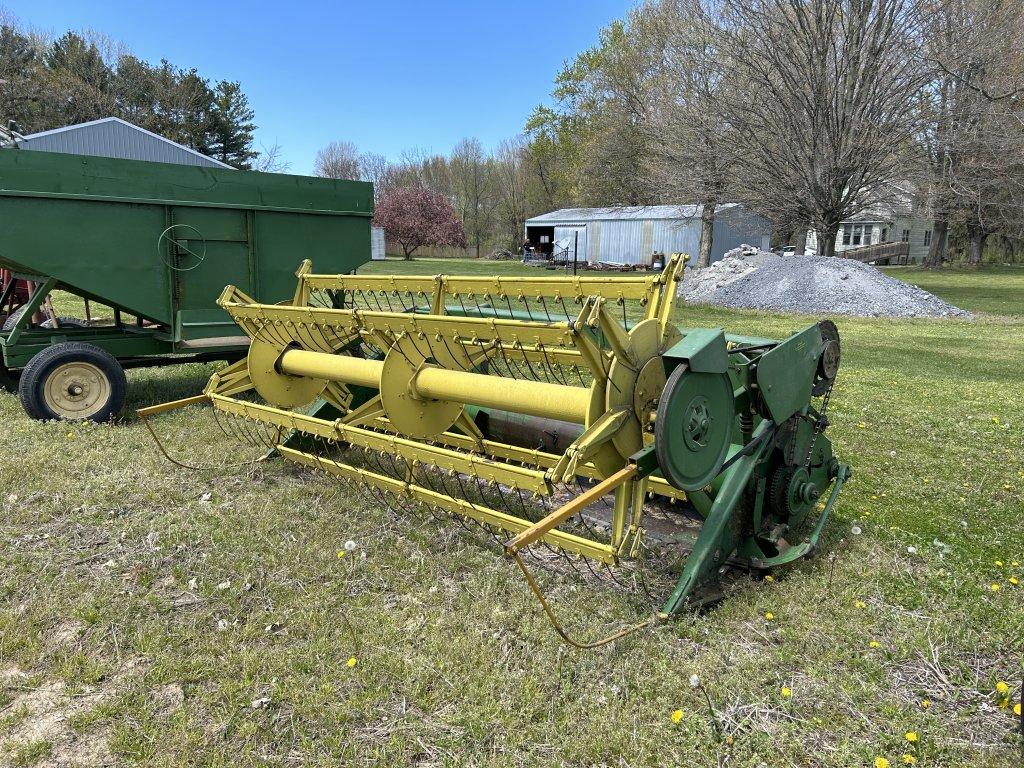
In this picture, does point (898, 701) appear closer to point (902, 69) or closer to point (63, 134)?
point (902, 69)

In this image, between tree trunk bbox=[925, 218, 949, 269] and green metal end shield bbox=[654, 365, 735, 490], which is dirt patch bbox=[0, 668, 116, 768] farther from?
tree trunk bbox=[925, 218, 949, 269]

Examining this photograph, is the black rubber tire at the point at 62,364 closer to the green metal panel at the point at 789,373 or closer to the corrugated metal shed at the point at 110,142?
the green metal panel at the point at 789,373

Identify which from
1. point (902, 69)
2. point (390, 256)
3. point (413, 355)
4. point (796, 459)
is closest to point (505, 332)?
point (413, 355)

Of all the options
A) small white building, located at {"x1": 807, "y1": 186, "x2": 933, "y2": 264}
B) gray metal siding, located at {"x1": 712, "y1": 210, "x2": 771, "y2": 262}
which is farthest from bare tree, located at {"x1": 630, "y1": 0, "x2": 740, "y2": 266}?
small white building, located at {"x1": 807, "y1": 186, "x2": 933, "y2": 264}

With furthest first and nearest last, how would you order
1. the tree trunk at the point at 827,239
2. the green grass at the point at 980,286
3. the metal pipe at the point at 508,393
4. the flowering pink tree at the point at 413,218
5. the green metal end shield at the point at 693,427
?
the flowering pink tree at the point at 413,218
the tree trunk at the point at 827,239
the green grass at the point at 980,286
the metal pipe at the point at 508,393
the green metal end shield at the point at 693,427

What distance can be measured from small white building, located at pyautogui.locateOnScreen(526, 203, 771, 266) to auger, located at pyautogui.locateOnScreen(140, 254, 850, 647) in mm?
27353

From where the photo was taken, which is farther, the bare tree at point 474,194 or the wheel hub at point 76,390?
the bare tree at point 474,194

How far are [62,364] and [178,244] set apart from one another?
1575mm

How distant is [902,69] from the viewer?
1984cm

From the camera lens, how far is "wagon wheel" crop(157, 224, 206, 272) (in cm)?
699

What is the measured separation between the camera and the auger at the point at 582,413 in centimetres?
297

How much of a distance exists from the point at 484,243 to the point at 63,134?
3335cm

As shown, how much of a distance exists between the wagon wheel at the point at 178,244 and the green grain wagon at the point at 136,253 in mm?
10

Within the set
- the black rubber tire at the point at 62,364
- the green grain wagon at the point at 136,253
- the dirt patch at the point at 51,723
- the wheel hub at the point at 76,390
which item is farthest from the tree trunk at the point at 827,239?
the dirt patch at the point at 51,723
